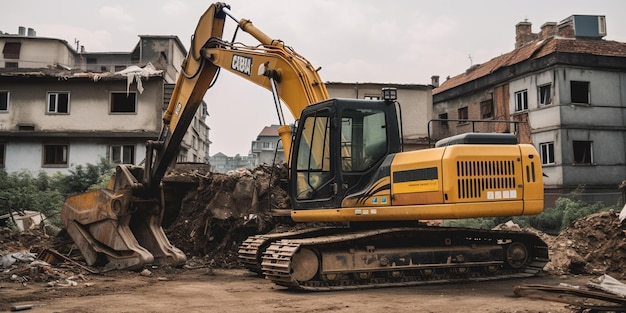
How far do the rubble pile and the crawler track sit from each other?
11.7ft

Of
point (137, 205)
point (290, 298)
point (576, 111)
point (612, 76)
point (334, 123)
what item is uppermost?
point (612, 76)

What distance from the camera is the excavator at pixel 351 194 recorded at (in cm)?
787

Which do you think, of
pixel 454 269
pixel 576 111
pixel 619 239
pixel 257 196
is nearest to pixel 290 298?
pixel 454 269

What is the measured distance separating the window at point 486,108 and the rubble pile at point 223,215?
64.6 feet

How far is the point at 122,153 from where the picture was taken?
87.6ft

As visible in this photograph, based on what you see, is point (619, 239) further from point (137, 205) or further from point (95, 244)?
point (95, 244)

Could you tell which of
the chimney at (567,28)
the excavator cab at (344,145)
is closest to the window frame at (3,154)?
the excavator cab at (344,145)

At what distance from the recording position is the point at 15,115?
26734mm

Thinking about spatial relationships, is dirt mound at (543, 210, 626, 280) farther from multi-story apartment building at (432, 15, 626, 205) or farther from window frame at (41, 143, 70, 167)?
Answer: window frame at (41, 143, 70, 167)

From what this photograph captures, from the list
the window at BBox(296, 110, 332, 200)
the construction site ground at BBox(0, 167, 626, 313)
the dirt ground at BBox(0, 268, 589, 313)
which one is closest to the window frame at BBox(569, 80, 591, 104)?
the construction site ground at BBox(0, 167, 626, 313)

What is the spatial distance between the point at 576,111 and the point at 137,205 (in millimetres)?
21058

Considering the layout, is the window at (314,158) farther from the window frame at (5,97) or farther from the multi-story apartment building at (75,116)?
the window frame at (5,97)

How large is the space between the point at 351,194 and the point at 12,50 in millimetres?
37451

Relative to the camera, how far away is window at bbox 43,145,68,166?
26609mm
